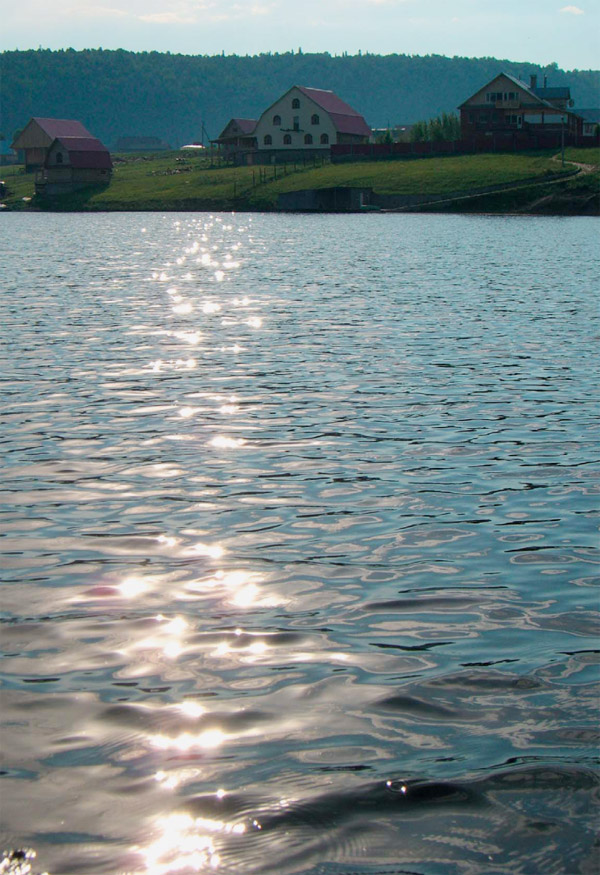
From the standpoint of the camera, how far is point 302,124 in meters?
156

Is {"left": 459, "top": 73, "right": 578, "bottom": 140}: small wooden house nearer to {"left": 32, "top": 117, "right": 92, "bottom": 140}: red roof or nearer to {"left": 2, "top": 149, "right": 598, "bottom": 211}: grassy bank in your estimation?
{"left": 2, "top": 149, "right": 598, "bottom": 211}: grassy bank

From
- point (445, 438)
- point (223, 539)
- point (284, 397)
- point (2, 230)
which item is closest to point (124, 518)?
point (223, 539)

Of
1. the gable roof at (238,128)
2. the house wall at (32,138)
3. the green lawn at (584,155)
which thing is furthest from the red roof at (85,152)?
the green lawn at (584,155)

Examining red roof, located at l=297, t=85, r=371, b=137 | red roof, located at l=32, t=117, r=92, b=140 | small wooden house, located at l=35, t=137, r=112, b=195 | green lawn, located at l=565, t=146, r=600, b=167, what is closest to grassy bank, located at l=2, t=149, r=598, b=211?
green lawn, located at l=565, t=146, r=600, b=167

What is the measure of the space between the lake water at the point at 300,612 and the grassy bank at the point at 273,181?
316 ft

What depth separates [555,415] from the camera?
17.1 meters

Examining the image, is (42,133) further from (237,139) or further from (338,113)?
(338,113)

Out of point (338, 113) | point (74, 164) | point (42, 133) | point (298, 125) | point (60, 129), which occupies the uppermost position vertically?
point (60, 129)

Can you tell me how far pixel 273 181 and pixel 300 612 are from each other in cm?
12870

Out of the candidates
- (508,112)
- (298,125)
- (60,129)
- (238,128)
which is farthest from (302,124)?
(60,129)

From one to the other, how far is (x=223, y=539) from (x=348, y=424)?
5798mm

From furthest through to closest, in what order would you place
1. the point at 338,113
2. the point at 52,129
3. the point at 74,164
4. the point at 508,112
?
the point at 52,129 → the point at 338,113 → the point at 74,164 → the point at 508,112

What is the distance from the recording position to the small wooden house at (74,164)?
149 m

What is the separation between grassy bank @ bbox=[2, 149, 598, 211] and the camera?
11675 centimetres
